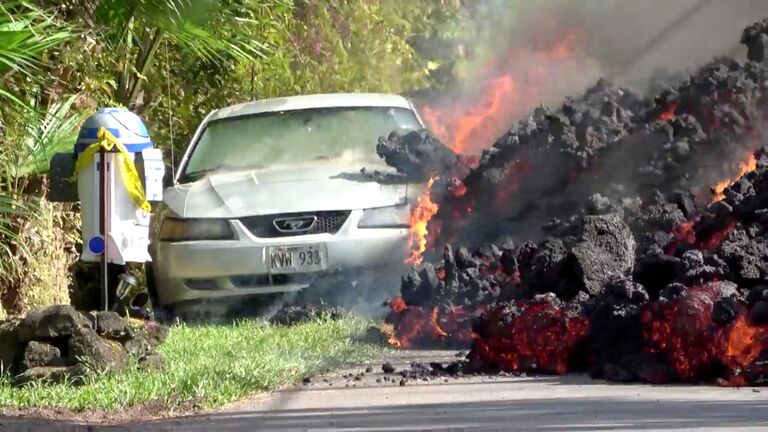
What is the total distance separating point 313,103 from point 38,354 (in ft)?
17.6

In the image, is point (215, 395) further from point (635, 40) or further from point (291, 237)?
point (635, 40)

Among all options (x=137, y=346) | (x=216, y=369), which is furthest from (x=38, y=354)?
(x=216, y=369)

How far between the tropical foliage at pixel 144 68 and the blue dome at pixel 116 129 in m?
0.38

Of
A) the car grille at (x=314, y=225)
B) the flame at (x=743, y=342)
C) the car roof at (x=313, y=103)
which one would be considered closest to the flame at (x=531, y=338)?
the flame at (x=743, y=342)

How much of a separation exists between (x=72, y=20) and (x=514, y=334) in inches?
215

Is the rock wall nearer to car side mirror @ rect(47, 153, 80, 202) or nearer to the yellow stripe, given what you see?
the yellow stripe

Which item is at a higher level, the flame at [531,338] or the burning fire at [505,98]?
the burning fire at [505,98]

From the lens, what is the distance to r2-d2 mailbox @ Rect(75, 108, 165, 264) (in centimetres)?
982

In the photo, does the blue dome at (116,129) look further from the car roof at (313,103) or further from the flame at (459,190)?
the car roof at (313,103)

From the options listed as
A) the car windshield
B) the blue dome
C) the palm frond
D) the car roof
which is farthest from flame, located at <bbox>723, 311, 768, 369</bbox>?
the car roof

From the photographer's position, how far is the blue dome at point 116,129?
9891 millimetres

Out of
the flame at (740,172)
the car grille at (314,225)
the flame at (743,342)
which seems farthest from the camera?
the car grille at (314,225)

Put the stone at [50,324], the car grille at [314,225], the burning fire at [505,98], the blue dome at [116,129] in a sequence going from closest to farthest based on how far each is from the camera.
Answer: the stone at [50,324]
the blue dome at [116,129]
the car grille at [314,225]
the burning fire at [505,98]

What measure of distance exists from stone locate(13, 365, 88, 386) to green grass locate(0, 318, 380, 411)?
7 cm
